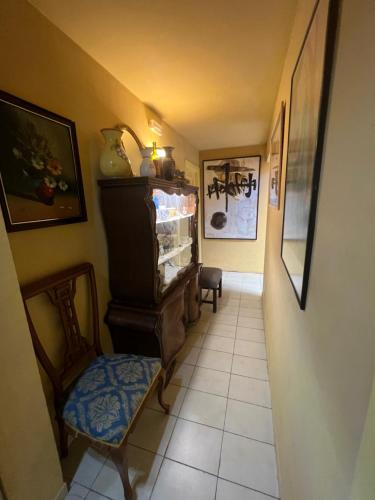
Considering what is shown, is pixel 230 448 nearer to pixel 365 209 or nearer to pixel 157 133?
pixel 365 209

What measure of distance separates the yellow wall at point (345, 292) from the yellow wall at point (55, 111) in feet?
3.55

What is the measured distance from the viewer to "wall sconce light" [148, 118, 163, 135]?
1994 millimetres

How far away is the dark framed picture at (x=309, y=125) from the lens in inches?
21.8

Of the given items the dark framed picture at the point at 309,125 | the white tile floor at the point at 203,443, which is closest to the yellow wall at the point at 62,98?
the white tile floor at the point at 203,443

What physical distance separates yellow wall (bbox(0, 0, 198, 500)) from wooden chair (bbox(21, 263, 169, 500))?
0.35ft

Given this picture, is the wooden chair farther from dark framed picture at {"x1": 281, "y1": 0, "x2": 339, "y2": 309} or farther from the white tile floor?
Result: dark framed picture at {"x1": 281, "y1": 0, "x2": 339, "y2": 309}

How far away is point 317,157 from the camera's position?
0.60 meters

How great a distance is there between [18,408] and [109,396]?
0.39 meters

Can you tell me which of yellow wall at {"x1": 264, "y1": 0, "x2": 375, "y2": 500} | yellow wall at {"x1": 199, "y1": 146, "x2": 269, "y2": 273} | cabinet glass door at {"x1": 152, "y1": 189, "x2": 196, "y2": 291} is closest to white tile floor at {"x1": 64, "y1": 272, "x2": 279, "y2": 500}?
yellow wall at {"x1": 264, "y1": 0, "x2": 375, "y2": 500}

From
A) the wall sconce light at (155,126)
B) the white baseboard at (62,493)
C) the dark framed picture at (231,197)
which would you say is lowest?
the white baseboard at (62,493)

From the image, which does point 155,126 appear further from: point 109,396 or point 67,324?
point 109,396

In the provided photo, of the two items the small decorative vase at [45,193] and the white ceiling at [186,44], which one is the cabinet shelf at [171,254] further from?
the white ceiling at [186,44]

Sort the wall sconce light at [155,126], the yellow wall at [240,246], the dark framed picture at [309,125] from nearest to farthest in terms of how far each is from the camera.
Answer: the dark framed picture at [309,125]
the wall sconce light at [155,126]
the yellow wall at [240,246]

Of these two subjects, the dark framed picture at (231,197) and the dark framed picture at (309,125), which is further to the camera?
the dark framed picture at (231,197)
